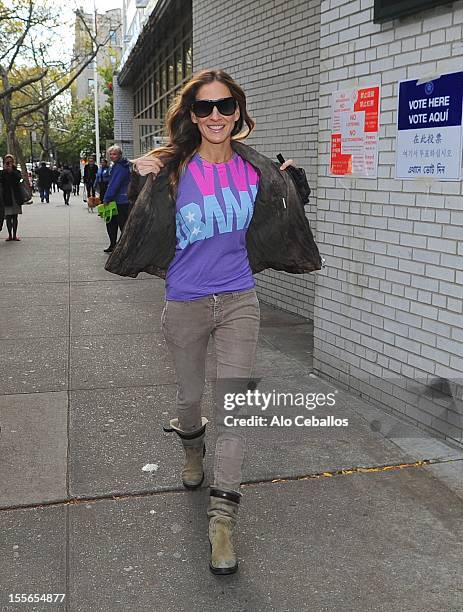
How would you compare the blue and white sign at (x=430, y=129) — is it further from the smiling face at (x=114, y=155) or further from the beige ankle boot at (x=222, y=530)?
the smiling face at (x=114, y=155)

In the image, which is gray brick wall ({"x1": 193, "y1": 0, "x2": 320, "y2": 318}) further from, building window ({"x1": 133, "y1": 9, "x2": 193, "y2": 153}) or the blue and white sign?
the blue and white sign

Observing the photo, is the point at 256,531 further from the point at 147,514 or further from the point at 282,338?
the point at 282,338

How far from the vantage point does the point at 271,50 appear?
26.3ft

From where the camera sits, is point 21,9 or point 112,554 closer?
point 112,554

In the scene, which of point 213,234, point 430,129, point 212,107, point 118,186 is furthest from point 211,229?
point 118,186

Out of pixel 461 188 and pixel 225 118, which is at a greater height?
pixel 225 118

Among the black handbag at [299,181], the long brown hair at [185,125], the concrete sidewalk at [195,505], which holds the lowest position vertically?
the concrete sidewalk at [195,505]

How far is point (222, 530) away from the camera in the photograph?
10.2 feet

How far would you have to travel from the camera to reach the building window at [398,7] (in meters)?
4.21

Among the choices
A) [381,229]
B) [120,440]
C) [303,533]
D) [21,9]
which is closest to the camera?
[303,533]

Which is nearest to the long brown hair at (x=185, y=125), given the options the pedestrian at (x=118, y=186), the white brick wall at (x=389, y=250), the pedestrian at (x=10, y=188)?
the white brick wall at (x=389, y=250)

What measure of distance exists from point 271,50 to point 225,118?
17.3ft

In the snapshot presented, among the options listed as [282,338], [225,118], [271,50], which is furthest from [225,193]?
[271,50]

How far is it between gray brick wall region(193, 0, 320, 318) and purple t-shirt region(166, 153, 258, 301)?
4.39 metres
